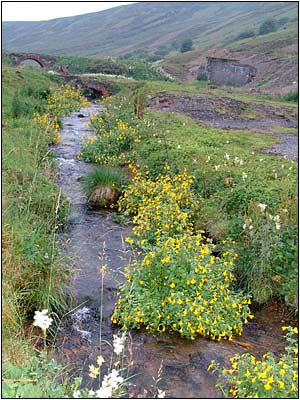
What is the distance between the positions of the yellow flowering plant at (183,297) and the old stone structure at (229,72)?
106 ft

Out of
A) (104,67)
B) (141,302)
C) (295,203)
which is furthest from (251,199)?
(104,67)

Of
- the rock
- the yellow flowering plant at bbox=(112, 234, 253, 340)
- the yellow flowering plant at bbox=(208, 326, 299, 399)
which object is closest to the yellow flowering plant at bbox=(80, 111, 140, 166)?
the rock

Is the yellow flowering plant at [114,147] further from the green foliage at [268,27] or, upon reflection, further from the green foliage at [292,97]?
the green foliage at [268,27]

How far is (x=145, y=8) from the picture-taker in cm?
15875

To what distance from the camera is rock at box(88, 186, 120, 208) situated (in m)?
9.44

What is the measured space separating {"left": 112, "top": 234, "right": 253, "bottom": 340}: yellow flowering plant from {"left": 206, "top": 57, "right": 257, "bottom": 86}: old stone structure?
32343mm

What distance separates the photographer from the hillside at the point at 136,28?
102312mm

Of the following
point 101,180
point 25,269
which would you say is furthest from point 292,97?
point 25,269

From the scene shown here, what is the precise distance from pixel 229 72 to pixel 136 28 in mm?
106773

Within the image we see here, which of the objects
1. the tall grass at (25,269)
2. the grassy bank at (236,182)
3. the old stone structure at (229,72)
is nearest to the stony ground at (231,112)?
the grassy bank at (236,182)

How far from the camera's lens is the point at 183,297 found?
17.6ft

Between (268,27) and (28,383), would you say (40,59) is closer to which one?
(268,27)

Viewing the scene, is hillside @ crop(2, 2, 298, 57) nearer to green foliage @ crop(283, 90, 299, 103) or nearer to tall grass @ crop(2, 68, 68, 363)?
green foliage @ crop(283, 90, 299, 103)

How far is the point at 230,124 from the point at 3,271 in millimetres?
12314
